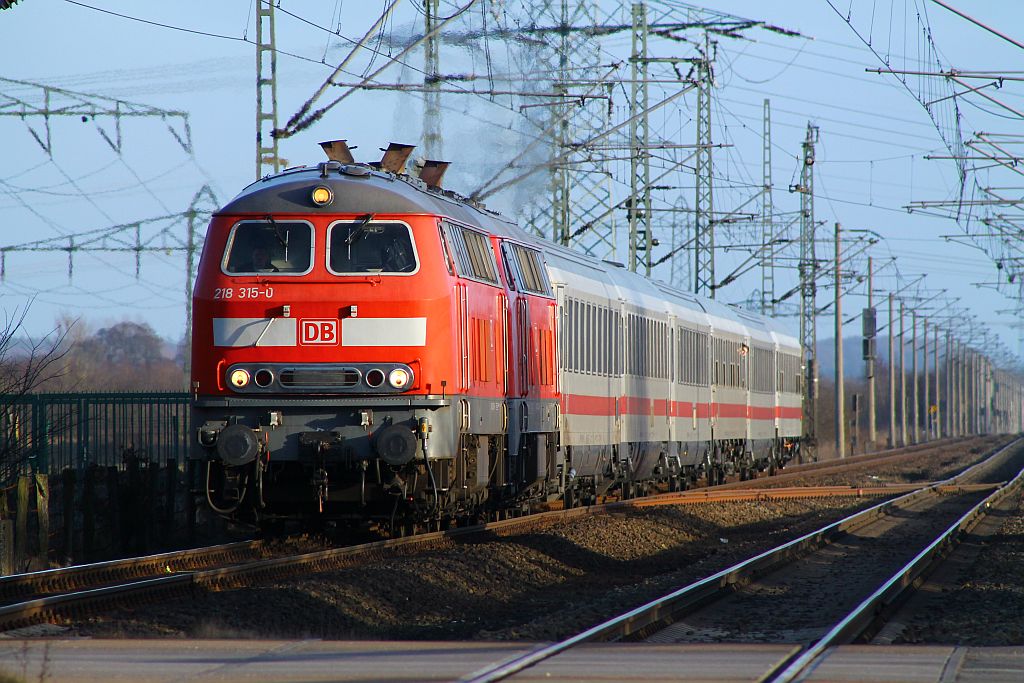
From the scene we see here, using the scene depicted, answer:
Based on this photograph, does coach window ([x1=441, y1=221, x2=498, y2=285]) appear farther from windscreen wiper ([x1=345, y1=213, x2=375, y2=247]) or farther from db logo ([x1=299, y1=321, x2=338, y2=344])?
db logo ([x1=299, y1=321, x2=338, y2=344])

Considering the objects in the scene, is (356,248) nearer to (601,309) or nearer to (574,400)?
(574,400)

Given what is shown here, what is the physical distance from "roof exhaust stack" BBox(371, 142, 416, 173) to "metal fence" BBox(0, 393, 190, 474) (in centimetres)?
442

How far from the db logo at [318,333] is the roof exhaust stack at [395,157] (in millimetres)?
3085

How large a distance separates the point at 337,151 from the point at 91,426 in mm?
5588

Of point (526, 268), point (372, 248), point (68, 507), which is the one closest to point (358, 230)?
point (372, 248)

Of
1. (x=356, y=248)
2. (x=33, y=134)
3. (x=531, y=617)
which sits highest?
(x=33, y=134)

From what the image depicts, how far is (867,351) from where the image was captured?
2237 inches

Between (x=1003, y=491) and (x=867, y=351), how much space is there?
93.8 feet

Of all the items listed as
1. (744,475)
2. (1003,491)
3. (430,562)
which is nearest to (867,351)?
(744,475)

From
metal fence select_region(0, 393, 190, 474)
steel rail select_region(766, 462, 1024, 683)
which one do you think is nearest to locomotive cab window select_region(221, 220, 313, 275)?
metal fence select_region(0, 393, 190, 474)

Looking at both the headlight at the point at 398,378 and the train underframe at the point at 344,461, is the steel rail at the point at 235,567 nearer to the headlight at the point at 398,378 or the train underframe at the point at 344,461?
the train underframe at the point at 344,461

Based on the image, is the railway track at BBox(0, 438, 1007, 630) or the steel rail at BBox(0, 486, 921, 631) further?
the railway track at BBox(0, 438, 1007, 630)

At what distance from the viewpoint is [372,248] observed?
13469mm

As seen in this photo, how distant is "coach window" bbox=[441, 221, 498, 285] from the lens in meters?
14.0
